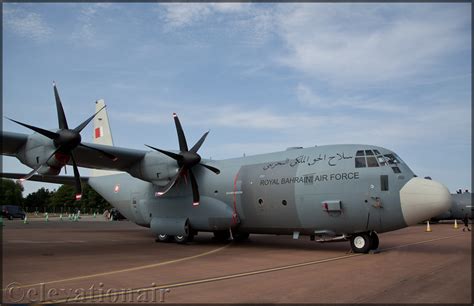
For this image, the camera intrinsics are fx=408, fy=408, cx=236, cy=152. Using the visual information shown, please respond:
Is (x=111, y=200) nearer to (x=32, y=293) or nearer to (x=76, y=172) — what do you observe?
(x=76, y=172)

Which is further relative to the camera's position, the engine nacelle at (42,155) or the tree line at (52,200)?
the tree line at (52,200)

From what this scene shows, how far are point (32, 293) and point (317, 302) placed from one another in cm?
504

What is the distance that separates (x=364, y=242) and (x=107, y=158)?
11.1 m

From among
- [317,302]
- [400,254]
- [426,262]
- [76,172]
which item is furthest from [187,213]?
[317,302]

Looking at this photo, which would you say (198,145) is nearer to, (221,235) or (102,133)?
(221,235)

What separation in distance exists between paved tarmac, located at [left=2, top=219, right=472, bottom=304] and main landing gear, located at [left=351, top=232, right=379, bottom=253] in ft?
1.55

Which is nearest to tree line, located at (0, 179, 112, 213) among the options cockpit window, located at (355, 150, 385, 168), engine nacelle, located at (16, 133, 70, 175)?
engine nacelle, located at (16, 133, 70, 175)

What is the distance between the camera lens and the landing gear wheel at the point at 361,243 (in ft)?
46.5

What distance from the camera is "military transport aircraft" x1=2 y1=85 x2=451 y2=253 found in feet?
45.0

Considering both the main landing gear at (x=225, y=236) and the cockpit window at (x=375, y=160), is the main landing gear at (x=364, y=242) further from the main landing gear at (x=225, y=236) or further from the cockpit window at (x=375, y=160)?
the main landing gear at (x=225, y=236)

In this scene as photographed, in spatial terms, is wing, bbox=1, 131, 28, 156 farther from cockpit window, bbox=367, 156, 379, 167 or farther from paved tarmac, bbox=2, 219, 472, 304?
cockpit window, bbox=367, 156, 379, 167

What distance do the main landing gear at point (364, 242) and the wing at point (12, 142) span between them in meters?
12.6

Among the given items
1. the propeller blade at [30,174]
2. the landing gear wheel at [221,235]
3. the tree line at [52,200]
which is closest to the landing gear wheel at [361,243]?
the landing gear wheel at [221,235]

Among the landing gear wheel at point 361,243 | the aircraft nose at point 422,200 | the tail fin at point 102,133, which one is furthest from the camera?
the tail fin at point 102,133
